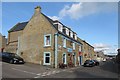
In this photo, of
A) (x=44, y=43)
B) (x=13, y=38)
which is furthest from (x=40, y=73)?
(x=13, y=38)

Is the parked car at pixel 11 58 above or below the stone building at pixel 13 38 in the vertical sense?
below

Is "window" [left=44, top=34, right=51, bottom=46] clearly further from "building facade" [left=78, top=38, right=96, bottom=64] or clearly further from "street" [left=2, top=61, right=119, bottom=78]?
"building facade" [left=78, top=38, right=96, bottom=64]

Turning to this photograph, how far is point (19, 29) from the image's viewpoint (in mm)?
37906

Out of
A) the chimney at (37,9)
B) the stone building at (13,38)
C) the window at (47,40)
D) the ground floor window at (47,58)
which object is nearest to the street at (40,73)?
the ground floor window at (47,58)

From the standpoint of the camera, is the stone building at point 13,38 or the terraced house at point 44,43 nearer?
the terraced house at point 44,43

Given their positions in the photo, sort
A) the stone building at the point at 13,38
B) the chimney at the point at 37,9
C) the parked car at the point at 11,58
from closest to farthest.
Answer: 1. the parked car at the point at 11,58
2. the chimney at the point at 37,9
3. the stone building at the point at 13,38

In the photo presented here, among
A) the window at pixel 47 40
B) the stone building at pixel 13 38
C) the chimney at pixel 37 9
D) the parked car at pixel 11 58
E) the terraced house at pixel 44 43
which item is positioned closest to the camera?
the parked car at pixel 11 58

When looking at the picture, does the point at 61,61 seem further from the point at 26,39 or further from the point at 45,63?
the point at 26,39

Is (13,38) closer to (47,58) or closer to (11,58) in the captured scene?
(47,58)

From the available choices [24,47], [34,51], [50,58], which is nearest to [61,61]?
[50,58]

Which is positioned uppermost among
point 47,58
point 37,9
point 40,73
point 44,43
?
point 37,9

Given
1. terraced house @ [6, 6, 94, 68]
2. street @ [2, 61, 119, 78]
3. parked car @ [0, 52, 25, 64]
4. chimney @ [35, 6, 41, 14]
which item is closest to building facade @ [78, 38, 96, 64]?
terraced house @ [6, 6, 94, 68]

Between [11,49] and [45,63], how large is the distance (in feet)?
35.4

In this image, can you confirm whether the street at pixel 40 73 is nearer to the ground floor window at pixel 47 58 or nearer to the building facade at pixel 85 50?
the ground floor window at pixel 47 58
